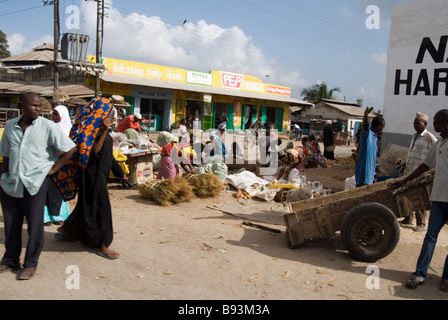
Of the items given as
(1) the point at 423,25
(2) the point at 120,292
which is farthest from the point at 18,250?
(1) the point at 423,25

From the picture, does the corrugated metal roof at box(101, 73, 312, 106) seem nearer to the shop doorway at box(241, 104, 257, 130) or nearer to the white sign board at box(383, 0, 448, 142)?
the shop doorway at box(241, 104, 257, 130)

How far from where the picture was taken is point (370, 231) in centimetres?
479

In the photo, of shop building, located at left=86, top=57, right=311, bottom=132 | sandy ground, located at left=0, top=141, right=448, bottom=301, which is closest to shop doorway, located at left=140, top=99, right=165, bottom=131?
shop building, located at left=86, top=57, right=311, bottom=132

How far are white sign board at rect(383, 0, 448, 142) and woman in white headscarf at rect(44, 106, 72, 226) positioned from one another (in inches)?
318

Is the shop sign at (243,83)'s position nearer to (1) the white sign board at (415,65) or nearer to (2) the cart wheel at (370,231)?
(1) the white sign board at (415,65)

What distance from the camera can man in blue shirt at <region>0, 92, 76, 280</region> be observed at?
12.6 ft

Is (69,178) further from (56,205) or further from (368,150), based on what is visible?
(368,150)

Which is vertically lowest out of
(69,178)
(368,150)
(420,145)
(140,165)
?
(140,165)

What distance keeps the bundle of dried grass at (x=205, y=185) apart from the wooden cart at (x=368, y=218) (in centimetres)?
335

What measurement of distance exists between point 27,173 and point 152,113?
2339 cm

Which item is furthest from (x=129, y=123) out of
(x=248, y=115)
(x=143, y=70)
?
(x=248, y=115)

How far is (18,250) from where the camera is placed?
402 centimetres

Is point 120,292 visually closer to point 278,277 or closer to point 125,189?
A: point 278,277

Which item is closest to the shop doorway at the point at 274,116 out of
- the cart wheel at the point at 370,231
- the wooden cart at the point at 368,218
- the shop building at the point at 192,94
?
the shop building at the point at 192,94
